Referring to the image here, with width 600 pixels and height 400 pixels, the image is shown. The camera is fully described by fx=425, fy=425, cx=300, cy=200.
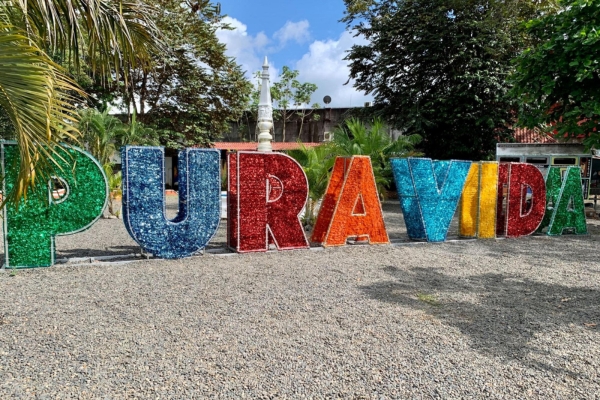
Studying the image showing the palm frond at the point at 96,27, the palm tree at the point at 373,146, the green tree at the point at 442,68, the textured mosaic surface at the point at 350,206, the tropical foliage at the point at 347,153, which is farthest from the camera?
the green tree at the point at 442,68

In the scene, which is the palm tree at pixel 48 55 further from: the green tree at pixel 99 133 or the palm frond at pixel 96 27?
the green tree at pixel 99 133

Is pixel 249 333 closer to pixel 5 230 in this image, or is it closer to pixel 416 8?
pixel 5 230

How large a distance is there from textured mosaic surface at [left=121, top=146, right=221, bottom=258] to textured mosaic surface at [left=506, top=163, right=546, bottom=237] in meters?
6.45

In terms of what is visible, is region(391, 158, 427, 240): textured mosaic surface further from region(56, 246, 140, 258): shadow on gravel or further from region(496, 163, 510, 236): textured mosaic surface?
region(56, 246, 140, 258): shadow on gravel

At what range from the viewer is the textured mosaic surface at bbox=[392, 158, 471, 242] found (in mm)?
8320

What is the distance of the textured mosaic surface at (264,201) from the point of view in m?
7.09

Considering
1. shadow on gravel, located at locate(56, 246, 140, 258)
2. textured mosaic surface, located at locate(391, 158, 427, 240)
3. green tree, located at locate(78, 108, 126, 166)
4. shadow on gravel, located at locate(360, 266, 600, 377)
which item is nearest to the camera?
shadow on gravel, located at locate(360, 266, 600, 377)

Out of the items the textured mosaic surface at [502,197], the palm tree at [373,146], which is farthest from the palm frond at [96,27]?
the palm tree at [373,146]

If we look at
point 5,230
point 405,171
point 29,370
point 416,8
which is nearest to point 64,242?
point 5,230

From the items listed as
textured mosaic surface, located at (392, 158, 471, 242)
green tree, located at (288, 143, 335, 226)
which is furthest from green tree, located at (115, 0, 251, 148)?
textured mosaic surface, located at (392, 158, 471, 242)

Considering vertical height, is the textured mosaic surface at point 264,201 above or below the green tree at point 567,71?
below

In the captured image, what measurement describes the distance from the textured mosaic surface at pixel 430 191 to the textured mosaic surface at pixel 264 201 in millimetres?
2176

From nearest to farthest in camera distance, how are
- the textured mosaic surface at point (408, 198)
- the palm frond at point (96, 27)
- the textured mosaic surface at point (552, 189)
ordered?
the palm frond at point (96, 27) < the textured mosaic surface at point (408, 198) < the textured mosaic surface at point (552, 189)

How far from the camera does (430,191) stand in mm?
8430
